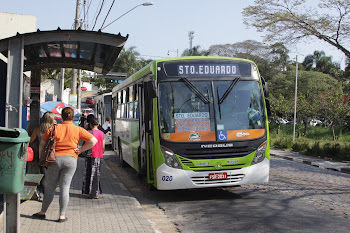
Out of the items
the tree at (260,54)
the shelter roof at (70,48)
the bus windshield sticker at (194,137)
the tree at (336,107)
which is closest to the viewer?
the shelter roof at (70,48)

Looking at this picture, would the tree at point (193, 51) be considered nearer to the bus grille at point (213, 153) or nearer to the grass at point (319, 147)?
the grass at point (319, 147)

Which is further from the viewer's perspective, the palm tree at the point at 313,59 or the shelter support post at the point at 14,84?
the palm tree at the point at 313,59

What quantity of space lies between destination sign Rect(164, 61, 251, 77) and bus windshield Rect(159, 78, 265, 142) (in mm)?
180

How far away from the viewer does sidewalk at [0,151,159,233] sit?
249 inches

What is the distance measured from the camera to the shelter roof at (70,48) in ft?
22.9

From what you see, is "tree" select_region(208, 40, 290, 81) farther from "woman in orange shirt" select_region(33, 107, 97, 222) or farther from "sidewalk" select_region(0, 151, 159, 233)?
"woman in orange shirt" select_region(33, 107, 97, 222)

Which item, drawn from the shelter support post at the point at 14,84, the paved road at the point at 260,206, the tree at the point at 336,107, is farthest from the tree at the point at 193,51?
the shelter support post at the point at 14,84

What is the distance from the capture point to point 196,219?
738cm

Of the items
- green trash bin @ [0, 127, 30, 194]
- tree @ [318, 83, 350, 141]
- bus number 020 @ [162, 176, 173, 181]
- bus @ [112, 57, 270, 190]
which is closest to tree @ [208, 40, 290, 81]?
tree @ [318, 83, 350, 141]

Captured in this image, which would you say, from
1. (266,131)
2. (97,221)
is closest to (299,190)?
(266,131)

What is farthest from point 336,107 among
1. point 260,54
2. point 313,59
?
point 313,59

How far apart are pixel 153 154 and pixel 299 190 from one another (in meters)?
3.71

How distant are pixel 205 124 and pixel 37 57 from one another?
4286 mm

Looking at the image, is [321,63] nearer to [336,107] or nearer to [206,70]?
[336,107]
